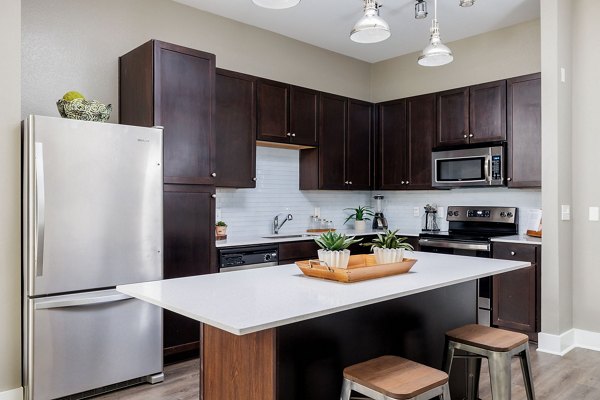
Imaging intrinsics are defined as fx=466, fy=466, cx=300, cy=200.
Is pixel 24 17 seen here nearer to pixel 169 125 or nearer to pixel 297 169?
pixel 169 125

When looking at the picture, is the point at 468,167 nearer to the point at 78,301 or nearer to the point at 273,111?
the point at 273,111

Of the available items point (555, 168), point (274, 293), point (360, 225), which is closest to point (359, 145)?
point (360, 225)

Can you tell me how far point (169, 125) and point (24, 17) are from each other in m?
1.25

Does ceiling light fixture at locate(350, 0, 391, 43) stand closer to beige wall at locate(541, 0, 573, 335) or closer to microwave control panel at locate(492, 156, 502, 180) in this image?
beige wall at locate(541, 0, 573, 335)

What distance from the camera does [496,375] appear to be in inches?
84.7

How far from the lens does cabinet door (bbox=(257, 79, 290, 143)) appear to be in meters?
4.35

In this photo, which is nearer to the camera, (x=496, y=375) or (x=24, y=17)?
(x=496, y=375)

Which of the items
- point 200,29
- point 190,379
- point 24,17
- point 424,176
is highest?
point 200,29

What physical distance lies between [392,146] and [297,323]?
3839 mm

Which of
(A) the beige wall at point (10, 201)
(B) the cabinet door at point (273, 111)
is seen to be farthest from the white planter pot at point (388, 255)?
(B) the cabinet door at point (273, 111)

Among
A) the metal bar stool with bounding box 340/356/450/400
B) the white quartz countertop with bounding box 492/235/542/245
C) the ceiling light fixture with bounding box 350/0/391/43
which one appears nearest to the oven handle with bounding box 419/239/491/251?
the white quartz countertop with bounding box 492/235/542/245

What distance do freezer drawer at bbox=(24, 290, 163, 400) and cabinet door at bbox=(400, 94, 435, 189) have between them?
3155mm

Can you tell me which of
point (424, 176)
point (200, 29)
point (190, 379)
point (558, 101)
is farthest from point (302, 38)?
point (190, 379)

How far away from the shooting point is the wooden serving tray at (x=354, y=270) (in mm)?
2092
